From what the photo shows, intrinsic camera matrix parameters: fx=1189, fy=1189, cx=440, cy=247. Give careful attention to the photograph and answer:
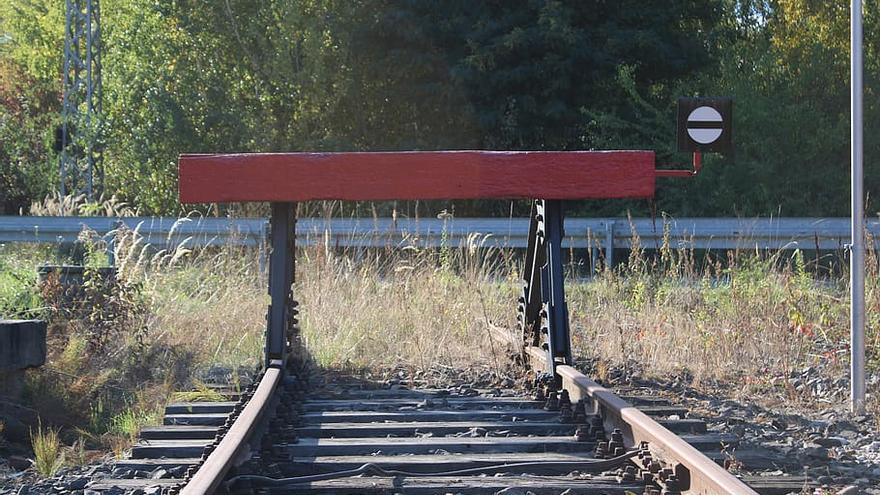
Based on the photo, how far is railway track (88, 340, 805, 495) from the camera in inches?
183

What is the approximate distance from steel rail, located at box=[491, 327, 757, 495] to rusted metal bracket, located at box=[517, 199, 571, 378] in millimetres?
249

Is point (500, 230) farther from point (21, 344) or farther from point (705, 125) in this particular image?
point (21, 344)

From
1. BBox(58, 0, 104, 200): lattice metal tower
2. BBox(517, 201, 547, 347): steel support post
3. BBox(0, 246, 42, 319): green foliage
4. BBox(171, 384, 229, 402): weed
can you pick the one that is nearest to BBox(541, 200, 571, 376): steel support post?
BBox(517, 201, 547, 347): steel support post

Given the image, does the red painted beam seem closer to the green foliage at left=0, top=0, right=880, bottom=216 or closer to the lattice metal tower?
the lattice metal tower

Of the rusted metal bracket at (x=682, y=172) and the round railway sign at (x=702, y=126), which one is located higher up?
the round railway sign at (x=702, y=126)

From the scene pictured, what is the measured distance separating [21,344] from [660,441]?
12.4 feet

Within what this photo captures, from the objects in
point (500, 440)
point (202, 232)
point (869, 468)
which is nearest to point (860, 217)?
point (869, 468)

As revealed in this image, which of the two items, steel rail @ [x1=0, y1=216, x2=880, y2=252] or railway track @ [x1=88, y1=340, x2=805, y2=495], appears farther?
steel rail @ [x1=0, y1=216, x2=880, y2=252]

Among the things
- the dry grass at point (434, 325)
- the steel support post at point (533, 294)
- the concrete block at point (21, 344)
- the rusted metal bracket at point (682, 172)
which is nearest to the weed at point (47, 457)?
the dry grass at point (434, 325)

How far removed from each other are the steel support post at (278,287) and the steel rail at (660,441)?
166 cm

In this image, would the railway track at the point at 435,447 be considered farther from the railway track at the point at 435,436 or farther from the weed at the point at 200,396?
the weed at the point at 200,396

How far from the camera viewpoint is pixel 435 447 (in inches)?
211

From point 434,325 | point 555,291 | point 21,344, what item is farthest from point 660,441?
point 434,325

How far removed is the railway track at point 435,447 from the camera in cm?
464
